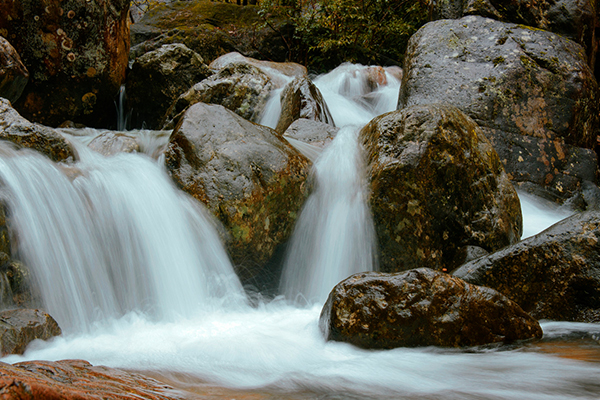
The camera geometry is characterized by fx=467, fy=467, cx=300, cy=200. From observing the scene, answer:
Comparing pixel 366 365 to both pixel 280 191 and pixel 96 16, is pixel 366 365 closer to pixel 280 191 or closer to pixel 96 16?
pixel 280 191

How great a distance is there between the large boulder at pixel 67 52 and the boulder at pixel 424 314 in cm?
653

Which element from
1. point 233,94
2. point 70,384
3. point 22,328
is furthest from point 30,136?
point 233,94

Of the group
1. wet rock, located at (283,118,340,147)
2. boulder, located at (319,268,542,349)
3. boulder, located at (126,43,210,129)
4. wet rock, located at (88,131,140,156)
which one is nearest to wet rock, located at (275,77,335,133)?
wet rock, located at (283,118,340,147)

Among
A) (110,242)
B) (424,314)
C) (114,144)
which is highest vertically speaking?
(114,144)

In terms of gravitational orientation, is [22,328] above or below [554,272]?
below

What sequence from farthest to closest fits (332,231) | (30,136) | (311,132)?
1. (311,132)
2. (332,231)
3. (30,136)

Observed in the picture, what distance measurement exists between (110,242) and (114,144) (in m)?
2.13

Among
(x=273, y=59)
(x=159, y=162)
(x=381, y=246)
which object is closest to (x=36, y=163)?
(x=159, y=162)

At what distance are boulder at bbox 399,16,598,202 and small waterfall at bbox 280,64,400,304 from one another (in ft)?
7.79

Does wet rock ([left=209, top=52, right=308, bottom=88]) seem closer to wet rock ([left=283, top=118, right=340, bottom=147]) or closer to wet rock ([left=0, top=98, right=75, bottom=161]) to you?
wet rock ([left=283, top=118, right=340, bottom=147])

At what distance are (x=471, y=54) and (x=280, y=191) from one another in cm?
424

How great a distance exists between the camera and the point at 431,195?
175 inches

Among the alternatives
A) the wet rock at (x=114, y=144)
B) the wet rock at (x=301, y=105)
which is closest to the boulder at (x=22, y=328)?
the wet rock at (x=114, y=144)

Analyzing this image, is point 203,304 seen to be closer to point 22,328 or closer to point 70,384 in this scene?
point 22,328
